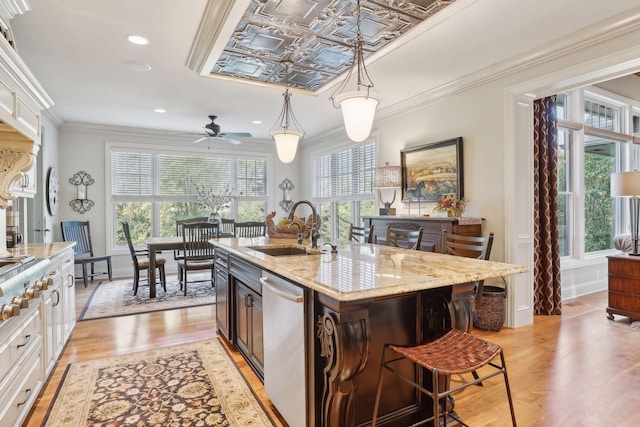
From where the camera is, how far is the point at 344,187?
6.57 metres

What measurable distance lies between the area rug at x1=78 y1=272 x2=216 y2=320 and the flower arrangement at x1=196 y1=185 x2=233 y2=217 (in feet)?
5.78

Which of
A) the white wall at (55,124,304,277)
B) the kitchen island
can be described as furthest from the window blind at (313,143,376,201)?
the kitchen island

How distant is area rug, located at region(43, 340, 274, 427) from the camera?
2074 mm

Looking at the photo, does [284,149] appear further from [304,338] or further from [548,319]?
[548,319]

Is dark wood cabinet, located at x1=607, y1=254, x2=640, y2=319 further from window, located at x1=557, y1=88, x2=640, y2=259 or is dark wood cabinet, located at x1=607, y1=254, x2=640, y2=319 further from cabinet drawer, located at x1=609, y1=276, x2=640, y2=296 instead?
window, located at x1=557, y1=88, x2=640, y2=259

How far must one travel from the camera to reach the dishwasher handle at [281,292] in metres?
1.70

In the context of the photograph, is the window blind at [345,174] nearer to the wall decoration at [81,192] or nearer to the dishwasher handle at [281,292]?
the dishwasher handle at [281,292]

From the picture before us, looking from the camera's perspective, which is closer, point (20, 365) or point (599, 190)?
point (20, 365)

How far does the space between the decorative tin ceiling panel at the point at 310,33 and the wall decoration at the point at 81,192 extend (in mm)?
3868

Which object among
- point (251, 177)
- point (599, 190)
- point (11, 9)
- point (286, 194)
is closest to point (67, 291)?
point (11, 9)

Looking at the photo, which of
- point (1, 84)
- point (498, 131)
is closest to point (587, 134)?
point (498, 131)

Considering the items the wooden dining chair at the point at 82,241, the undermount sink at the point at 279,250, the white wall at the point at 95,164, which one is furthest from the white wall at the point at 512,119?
the wooden dining chair at the point at 82,241

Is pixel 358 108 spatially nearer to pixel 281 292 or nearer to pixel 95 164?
pixel 281 292

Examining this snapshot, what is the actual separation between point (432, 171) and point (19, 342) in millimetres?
4114
